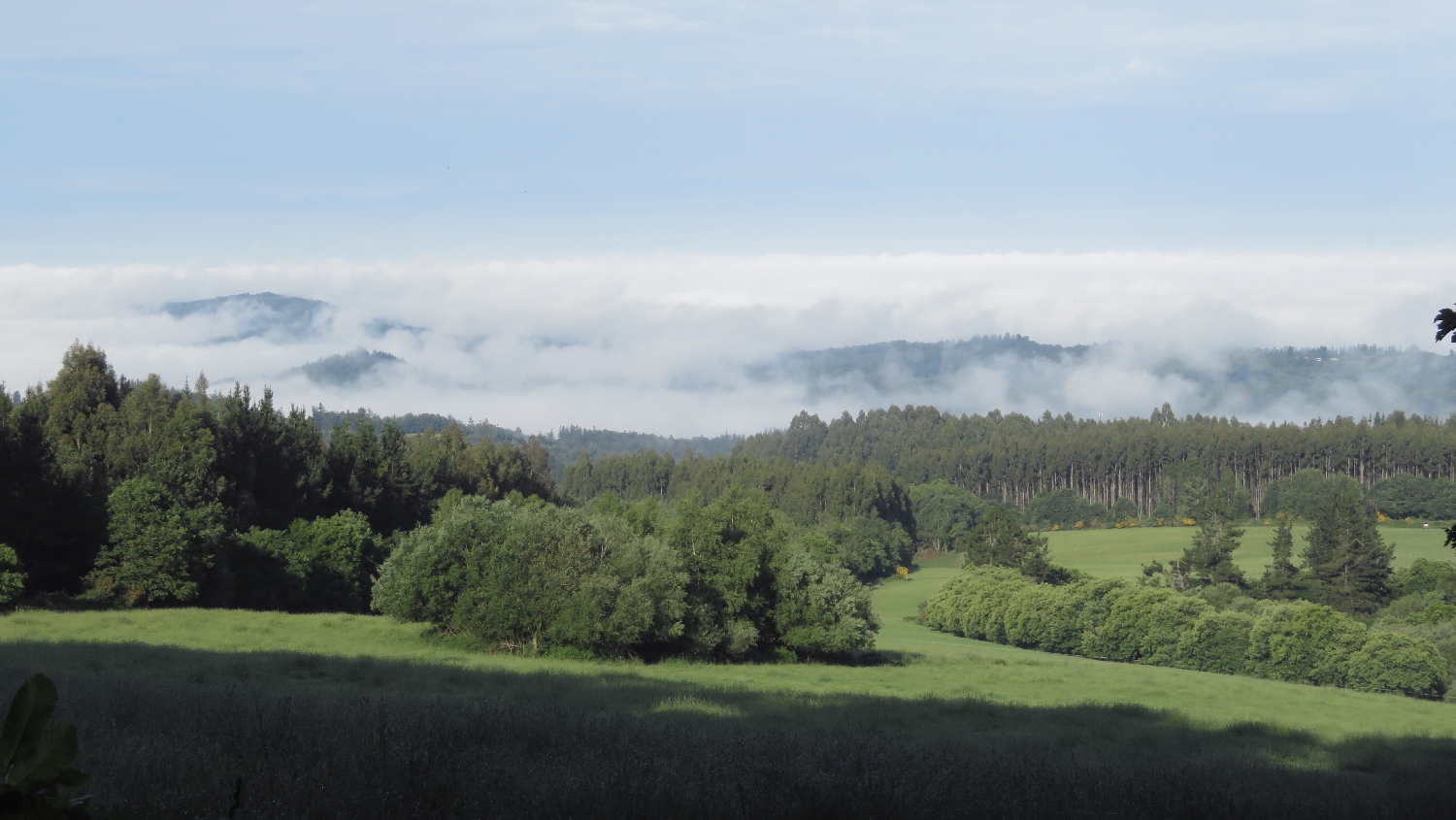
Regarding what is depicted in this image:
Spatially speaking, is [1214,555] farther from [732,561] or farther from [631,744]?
[631,744]

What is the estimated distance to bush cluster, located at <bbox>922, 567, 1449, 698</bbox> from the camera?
69000mm

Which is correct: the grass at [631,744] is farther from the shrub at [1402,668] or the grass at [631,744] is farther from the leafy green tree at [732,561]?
the shrub at [1402,668]

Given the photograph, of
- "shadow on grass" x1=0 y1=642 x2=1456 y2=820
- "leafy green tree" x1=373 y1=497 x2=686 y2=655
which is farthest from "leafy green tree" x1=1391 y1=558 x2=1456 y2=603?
"shadow on grass" x1=0 y1=642 x2=1456 y2=820

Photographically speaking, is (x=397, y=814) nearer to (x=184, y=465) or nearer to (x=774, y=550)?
(x=774, y=550)

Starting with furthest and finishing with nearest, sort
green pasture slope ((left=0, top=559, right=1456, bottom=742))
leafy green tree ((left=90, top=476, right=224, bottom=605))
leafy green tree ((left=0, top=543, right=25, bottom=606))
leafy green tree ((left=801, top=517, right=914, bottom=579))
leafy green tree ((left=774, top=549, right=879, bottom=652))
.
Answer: leafy green tree ((left=801, top=517, right=914, bottom=579))
leafy green tree ((left=774, top=549, right=879, bottom=652))
leafy green tree ((left=90, top=476, right=224, bottom=605))
leafy green tree ((left=0, top=543, right=25, bottom=606))
green pasture slope ((left=0, top=559, right=1456, bottom=742))

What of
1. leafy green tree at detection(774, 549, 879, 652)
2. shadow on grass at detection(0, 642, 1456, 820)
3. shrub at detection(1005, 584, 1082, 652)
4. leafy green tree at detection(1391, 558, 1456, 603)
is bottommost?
shrub at detection(1005, 584, 1082, 652)

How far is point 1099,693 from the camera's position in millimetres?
42406

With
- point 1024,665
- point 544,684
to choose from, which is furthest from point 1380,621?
point 544,684

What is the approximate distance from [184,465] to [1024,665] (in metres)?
57.2

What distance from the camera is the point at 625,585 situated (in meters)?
47.7

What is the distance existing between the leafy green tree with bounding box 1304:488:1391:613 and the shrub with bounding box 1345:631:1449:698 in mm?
37988

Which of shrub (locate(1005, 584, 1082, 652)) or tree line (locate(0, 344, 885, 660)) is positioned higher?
tree line (locate(0, 344, 885, 660))

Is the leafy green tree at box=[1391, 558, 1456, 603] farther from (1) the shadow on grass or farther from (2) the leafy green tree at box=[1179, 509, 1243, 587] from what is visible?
(1) the shadow on grass

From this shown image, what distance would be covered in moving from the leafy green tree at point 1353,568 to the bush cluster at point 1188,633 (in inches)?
924
